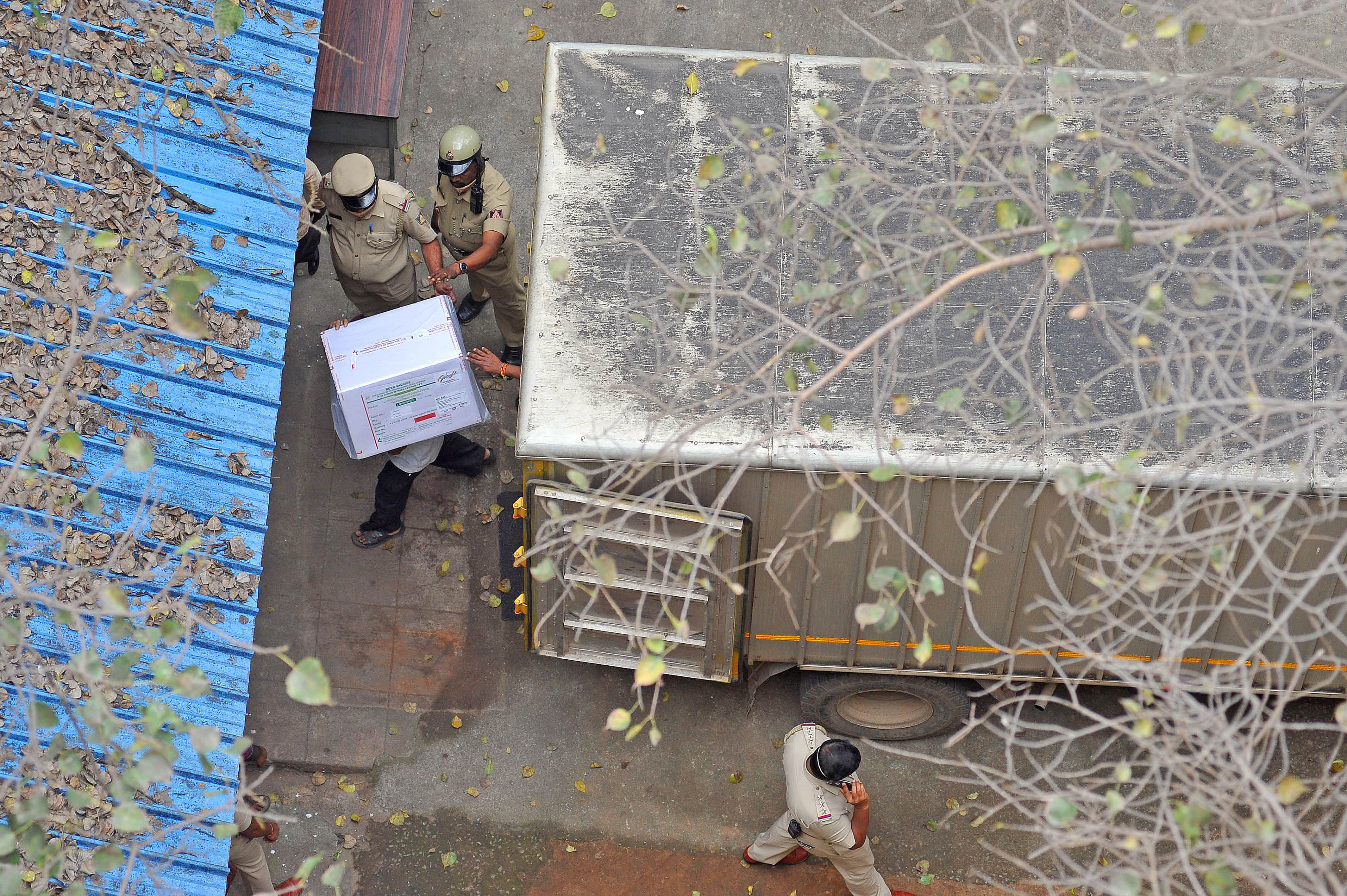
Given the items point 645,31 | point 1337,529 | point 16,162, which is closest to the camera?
point 1337,529

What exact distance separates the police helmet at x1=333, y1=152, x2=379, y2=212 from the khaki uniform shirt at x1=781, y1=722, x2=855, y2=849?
4216 millimetres

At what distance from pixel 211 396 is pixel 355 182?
1.67 m

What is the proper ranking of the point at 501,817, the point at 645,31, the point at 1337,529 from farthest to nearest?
the point at 645,31 < the point at 501,817 < the point at 1337,529

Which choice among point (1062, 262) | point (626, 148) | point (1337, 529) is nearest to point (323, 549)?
point (626, 148)

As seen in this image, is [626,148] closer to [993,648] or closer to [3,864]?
[993,648]

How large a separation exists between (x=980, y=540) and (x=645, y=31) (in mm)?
5373

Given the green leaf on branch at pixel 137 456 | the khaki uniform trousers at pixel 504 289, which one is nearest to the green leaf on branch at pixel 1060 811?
the green leaf on branch at pixel 137 456

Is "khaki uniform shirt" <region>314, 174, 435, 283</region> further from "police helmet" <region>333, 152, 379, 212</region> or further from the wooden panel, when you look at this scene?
the wooden panel

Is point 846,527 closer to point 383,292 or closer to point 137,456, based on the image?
point 137,456

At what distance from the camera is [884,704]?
23.8 feet

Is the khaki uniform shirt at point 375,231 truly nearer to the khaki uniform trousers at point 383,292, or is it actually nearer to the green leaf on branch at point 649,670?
the khaki uniform trousers at point 383,292

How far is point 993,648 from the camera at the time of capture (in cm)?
645

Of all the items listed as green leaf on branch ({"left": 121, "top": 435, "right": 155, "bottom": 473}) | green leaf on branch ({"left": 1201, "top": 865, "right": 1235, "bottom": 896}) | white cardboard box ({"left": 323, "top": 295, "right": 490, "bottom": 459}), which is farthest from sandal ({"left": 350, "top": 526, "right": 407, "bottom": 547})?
green leaf on branch ({"left": 1201, "top": 865, "right": 1235, "bottom": 896})

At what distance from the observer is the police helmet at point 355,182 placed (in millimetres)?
6965
